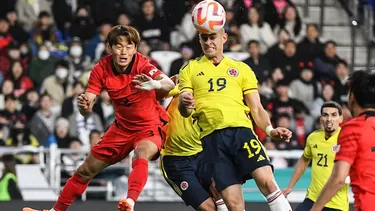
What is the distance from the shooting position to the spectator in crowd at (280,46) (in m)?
18.9

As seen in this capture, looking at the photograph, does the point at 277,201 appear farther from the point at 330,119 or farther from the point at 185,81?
the point at 330,119

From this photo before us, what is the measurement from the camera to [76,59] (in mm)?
18281

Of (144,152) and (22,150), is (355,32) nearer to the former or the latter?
(22,150)

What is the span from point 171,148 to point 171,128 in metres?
0.20

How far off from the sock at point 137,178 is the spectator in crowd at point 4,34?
8583 millimetres

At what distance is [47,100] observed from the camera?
679 inches

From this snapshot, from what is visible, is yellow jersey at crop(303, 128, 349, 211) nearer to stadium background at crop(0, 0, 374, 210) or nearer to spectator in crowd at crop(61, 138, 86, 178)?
stadium background at crop(0, 0, 374, 210)

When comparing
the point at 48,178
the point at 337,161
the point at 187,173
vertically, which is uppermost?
the point at 337,161

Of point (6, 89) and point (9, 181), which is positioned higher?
point (6, 89)

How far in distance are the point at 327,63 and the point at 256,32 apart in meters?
1.34

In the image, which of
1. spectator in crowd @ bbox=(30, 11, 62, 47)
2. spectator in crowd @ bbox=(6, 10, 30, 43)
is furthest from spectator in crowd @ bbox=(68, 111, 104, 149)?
spectator in crowd @ bbox=(6, 10, 30, 43)

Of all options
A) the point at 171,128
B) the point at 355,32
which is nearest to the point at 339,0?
the point at 355,32

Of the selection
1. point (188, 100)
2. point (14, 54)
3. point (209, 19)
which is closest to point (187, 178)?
point (188, 100)

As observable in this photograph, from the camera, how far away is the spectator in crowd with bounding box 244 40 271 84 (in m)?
18.3
